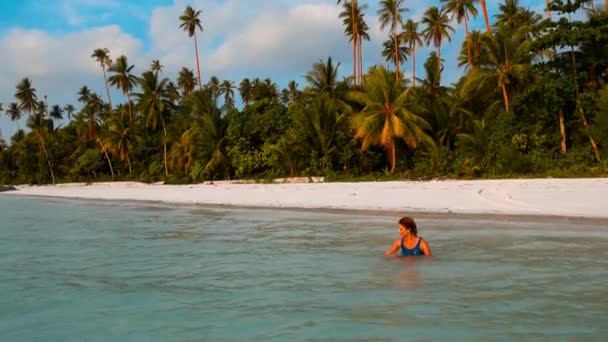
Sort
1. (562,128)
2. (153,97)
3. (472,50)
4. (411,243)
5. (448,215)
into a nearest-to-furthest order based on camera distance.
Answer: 1. (411,243)
2. (448,215)
3. (562,128)
4. (472,50)
5. (153,97)

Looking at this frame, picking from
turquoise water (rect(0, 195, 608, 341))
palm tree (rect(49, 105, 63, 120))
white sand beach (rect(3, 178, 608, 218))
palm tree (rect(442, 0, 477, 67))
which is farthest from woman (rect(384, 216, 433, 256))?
palm tree (rect(49, 105, 63, 120))

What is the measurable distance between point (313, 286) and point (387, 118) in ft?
72.2

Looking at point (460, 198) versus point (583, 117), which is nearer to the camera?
point (460, 198)

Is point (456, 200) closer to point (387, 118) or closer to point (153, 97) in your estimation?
point (387, 118)

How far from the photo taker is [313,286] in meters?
6.22

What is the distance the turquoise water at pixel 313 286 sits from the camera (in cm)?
452

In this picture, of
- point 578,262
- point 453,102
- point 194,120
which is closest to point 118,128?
point 194,120

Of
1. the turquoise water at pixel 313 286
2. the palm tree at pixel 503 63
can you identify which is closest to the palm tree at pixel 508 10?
the palm tree at pixel 503 63

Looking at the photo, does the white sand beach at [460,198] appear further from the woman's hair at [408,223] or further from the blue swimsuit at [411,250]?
the woman's hair at [408,223]

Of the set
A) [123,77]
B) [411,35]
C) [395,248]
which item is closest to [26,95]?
[123,77]

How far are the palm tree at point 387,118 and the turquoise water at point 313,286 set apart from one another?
16.1 metres

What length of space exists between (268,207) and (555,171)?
11.8m

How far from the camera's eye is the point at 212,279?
6793 millimetres

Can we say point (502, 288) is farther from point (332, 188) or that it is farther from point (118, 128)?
point (118, 128)
